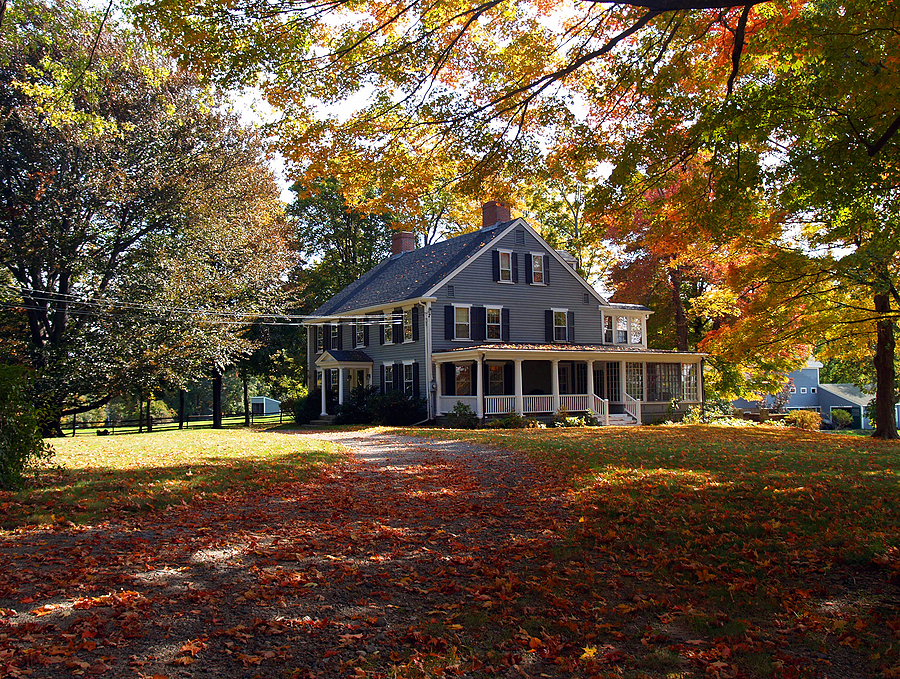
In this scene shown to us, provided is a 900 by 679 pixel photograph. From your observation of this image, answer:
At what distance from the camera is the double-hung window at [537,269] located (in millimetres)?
31381

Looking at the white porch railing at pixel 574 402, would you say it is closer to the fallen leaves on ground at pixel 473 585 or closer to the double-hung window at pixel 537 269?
the double-hung window at pixel 537 269

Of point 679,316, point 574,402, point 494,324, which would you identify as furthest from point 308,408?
point 679,316

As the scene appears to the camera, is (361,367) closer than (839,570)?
No

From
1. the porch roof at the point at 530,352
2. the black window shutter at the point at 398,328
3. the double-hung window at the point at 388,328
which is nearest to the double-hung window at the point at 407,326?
the black window shutter at the point at 398,328

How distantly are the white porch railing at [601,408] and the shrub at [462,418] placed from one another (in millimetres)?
5462

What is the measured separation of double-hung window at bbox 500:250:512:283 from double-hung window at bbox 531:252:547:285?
1.22m

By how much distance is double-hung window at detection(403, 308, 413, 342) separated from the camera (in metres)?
30.2

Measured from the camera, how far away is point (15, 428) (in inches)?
329

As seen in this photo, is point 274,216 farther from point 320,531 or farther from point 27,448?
point 320,531

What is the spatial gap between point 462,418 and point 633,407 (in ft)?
27.3

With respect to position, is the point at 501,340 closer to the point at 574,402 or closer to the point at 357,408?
the point at 574,402

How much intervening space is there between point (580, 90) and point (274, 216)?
23318 mm

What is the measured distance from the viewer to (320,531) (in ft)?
22.9

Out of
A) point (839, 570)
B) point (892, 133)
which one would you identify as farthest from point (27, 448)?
point (892, 133)
